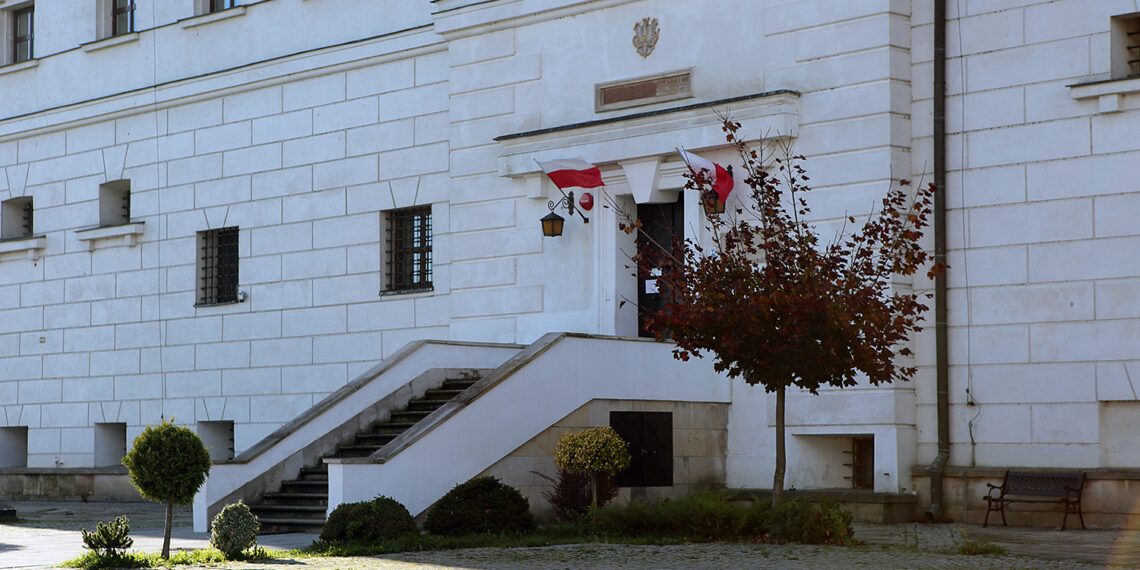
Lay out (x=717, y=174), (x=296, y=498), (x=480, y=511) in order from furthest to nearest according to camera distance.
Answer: (x=717, y=174) → (x=296, y=498) → (x=480, y=511)

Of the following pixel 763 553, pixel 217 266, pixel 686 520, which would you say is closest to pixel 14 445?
pixel 217 266

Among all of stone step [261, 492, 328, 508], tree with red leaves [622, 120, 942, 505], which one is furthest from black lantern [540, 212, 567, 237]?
tree with red leaves [622, 120, 942, 505]

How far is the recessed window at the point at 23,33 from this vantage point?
29844 millimetres

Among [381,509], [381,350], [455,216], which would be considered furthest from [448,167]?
[381,509]

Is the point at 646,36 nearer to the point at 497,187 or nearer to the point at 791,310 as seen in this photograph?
the point at 497,187

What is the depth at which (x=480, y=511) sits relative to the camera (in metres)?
16.4

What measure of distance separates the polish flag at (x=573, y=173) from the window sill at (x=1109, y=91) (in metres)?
6.51

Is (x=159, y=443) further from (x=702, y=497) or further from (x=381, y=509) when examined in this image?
(x=702, y=497)

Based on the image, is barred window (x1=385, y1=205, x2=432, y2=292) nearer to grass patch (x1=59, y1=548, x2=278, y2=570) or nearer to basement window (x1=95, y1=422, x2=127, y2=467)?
basement window (x1=95, y1=422, x2=127, y2=467)

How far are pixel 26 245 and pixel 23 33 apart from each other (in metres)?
4.36

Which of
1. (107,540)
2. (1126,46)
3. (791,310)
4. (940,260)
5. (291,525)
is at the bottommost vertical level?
(291,525)

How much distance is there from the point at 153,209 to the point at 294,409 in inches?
193

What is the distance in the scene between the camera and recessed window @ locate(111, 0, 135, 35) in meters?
28.1

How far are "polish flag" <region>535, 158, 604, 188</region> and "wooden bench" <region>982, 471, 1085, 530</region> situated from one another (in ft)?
22.0
